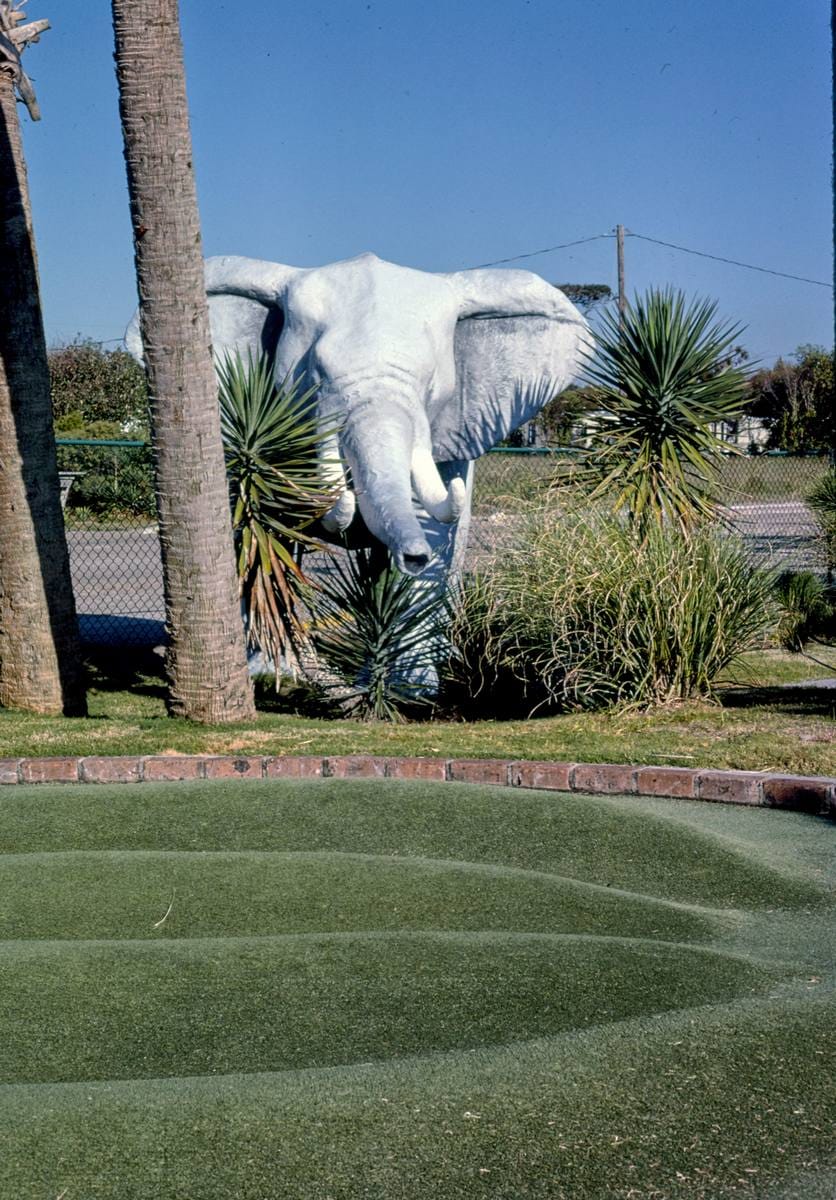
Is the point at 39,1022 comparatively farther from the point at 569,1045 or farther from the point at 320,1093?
the point at 569,1045

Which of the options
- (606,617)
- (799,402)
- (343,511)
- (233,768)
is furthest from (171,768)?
(799,402)

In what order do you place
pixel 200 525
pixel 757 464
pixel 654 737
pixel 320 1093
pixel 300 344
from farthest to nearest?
pixel 757 464
pixel 300 344
pixel 200 525
pixel 654 737
pixel 320 1093

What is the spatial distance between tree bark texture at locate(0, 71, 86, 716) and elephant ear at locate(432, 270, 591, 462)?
324 centimetres

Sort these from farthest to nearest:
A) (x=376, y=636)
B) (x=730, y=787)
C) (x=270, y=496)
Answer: (x=376, y=636) < (x=270, y=496) < (x=730, y=787)

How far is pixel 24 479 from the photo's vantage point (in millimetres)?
8023

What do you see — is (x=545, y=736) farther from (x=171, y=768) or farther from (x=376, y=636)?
(x=376, y=636)

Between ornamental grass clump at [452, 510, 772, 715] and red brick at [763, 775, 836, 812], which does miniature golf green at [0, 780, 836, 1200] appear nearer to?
red brick at [763, 775, 836, 812]

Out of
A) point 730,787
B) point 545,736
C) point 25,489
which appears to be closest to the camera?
point 730,787

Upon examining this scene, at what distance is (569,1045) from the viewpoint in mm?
3293

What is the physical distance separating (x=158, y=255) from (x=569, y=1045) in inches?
206

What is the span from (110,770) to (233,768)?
1.87 ft

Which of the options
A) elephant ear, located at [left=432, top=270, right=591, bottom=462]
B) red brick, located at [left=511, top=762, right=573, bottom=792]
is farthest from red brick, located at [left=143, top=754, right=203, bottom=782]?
elephant ear, located at [left=432, top=270, right=591, bottom=462]

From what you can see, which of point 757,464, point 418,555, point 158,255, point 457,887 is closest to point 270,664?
point 418,555

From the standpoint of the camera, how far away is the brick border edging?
598 cm
